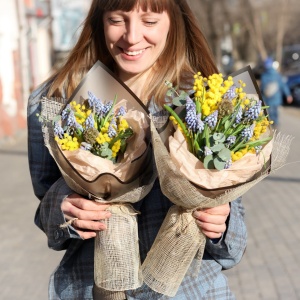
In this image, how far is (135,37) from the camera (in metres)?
2.14

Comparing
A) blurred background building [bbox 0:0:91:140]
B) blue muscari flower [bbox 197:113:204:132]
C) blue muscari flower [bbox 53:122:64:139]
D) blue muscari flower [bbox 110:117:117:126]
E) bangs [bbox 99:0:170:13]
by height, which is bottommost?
blurred background building [bbox 0:0:91:140]

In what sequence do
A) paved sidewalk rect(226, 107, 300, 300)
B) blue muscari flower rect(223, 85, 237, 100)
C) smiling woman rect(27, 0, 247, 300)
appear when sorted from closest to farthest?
1. blue muscari flower rect(223, 85, 237, 100)
2. smiling woman rect(27, 0, 247, 300)
3. paved sidewalk rect(226, 107, 300, 300)

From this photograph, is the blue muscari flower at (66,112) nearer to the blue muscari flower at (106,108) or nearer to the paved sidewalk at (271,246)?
the blue muscari flower at (106,108)

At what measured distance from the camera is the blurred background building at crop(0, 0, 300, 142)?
15680 millimetres

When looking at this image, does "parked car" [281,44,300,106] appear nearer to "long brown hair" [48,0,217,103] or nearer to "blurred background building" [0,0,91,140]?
"blurred background building" [0,0,91,140]

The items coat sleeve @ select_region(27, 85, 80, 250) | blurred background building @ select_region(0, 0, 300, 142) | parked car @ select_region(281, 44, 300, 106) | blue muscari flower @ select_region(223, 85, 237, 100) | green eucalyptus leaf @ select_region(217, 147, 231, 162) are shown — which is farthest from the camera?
parked car @ select_region(281, 44, 300, 106)

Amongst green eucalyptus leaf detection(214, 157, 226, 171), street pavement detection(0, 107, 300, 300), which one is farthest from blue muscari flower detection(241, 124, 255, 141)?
street pavement detection(0, 107, 300, 300)

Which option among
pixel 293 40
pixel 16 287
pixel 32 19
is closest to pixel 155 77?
pixel 16 287

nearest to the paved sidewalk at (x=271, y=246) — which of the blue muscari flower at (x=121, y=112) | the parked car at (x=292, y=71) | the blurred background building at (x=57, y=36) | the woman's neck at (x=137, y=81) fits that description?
the blurred background building at (x=57, y=36)

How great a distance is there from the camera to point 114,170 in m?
1.94

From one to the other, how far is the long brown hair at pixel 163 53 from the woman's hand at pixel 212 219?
416mm

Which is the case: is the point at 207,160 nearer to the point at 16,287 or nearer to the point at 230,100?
the point at 230,100

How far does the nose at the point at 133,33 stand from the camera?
7.02 ft

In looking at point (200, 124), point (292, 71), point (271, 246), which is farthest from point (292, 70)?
point (200, 124)
